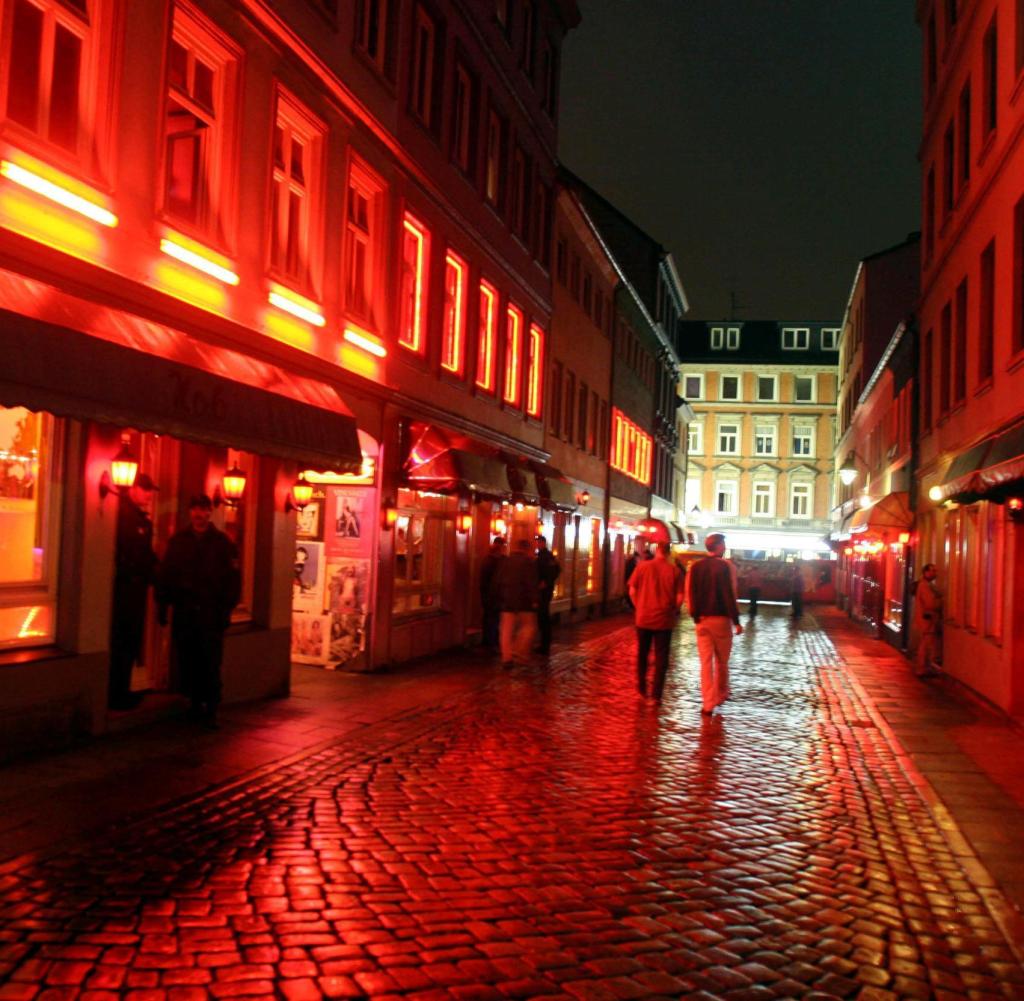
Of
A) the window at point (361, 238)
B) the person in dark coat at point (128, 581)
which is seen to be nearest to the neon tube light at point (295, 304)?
the window at point (361, 238)

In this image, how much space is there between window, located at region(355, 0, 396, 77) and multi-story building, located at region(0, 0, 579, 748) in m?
0.05

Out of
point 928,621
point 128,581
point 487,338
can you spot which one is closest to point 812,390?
point 487,338

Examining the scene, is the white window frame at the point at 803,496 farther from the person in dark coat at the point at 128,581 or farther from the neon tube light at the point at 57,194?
the neon tube light at the point at 57,194

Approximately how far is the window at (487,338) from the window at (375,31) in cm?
604

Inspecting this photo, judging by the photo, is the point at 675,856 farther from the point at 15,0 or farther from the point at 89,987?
the point at 15,0

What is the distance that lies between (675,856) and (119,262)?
6675 mm

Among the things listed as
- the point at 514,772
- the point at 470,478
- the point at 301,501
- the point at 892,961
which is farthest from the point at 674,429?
the point at 892,961

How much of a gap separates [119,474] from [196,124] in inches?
151

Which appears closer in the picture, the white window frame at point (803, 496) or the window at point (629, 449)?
the window at point (629, 449)

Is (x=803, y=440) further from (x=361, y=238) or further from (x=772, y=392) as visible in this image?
(x=361, y=238)

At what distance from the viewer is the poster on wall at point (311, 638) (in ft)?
54.0

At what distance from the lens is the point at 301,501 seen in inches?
557

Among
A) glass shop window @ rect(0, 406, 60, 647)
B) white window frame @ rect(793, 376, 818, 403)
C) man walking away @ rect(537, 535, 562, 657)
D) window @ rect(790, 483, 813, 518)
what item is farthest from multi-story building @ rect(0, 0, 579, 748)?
white window frame @ rect(793, 376, 818, 403)

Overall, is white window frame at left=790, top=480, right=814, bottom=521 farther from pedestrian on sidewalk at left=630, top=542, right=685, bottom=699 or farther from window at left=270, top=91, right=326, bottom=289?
window at left=270, top=91, right=326, bottom=289
